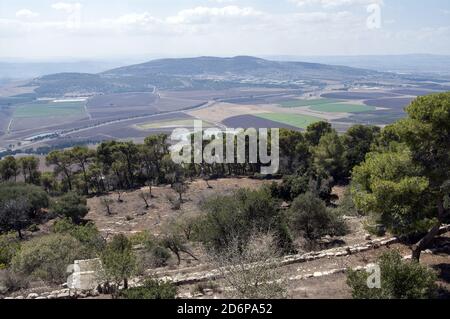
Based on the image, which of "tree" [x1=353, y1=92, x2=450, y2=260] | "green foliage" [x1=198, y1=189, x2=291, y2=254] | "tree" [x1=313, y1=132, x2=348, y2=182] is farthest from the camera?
"tree" [x1=313, y1=132, x2=348, y2=182]

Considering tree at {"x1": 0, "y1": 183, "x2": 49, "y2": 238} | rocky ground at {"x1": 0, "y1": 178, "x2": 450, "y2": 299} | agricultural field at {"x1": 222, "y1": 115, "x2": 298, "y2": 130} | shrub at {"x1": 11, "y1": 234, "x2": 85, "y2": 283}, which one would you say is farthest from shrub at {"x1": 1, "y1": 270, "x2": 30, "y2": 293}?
agricultural field at {"x1": 222, "y1": 115, "x2": 298, "y2": 130}

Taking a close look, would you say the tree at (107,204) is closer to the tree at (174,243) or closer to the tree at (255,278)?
the tree at (174,243)

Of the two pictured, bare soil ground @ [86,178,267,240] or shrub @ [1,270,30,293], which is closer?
shrub @ [1,270,30,293]

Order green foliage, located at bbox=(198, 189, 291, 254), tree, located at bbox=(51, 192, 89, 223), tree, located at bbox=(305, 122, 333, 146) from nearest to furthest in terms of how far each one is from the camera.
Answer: green foliage, located at bbox=(198, 189, 291, 254) → tree, located at bbox=(51, 192, 89, 223) → tree, located at bbox=(305, 122, 333, 146)

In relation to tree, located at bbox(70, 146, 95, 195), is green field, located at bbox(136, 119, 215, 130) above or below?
below

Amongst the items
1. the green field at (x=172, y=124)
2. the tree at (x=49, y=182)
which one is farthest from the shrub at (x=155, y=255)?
the green field at (x=172, y=124)

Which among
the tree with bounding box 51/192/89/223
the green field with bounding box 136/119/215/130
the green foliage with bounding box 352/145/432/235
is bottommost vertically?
the green field with bounding box 136/119/215/130

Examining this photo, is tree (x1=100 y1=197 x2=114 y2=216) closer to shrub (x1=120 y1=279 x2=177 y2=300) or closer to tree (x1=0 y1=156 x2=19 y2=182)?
tree (x1=0 y1=156 x2=19 y2=182)
